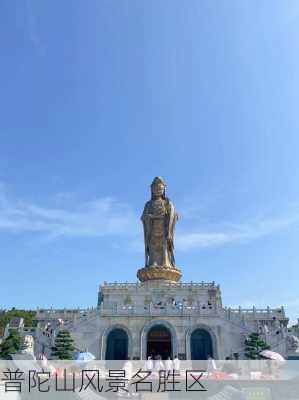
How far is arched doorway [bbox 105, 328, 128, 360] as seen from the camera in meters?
30.6

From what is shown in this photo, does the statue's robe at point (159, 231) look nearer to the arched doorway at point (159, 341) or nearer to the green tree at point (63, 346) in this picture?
the arched doorway at point (159, 341)

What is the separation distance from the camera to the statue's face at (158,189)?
47656mm

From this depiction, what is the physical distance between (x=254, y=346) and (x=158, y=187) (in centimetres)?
2312

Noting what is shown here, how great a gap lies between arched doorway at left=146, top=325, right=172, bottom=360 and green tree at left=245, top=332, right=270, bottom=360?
5835mm

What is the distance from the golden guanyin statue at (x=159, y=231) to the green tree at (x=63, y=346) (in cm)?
1499

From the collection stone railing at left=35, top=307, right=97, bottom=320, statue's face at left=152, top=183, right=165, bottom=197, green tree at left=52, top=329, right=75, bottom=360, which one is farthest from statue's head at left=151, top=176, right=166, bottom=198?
green tree at left=52, top=329, right=75, bottom=360

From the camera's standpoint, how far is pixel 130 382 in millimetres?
12094

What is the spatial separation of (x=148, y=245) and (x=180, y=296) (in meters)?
6.85

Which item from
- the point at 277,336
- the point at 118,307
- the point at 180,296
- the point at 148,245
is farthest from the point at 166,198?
the point at 277,336

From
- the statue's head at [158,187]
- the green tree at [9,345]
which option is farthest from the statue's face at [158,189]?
the green tree at [9,345]

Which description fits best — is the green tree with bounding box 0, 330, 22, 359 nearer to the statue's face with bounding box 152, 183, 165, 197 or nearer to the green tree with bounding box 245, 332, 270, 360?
the green tree with bounding box 245, 332, 270, 360

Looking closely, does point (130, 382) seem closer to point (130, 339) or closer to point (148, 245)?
point (130, 339)

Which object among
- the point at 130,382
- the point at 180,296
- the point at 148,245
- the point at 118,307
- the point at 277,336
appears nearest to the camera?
the point at 130,382

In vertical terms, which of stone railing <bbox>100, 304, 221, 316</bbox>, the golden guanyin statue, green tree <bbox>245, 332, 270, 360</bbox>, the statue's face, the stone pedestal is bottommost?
green tree <bbox>245, 332, 270, 360</bbox>
